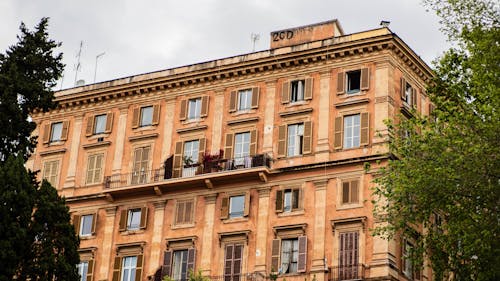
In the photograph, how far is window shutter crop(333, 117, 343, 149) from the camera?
51781mm

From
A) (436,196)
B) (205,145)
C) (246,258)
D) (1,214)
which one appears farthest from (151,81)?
(436,196)

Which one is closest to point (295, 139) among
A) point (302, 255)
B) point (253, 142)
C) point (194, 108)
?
point (253, 142)

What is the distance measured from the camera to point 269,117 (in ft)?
178

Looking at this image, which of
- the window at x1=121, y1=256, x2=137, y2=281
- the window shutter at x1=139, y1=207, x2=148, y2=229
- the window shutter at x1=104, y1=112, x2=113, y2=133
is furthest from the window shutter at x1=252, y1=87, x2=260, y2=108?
the window at x1=121, y1=256, x2=137, y2=281

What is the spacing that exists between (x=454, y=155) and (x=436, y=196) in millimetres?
1775

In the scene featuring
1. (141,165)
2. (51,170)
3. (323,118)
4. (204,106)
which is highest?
(204,106)

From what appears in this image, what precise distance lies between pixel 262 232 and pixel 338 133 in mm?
5951

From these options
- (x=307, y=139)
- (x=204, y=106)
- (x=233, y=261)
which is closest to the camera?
(x=233, y=261)

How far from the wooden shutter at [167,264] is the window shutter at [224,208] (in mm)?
3184

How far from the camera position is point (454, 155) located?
1474 inches

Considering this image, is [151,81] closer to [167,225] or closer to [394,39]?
[167,225]

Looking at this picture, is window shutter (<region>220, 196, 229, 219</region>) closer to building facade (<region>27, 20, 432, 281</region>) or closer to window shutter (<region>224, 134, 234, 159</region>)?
building facade (<region>27, 20, 432, 281</region>)

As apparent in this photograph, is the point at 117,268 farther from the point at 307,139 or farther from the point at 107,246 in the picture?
the point at 307,139

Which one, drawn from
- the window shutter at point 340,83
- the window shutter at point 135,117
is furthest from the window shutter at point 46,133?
the window shutter at point 340,83
